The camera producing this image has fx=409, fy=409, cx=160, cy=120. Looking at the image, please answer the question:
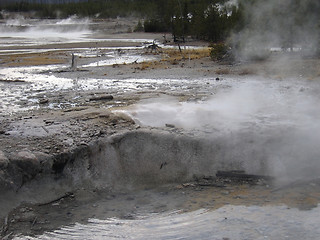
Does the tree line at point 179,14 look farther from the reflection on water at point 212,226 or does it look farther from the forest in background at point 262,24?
the reflection on water at point 212,226

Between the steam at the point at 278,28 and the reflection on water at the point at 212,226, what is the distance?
637 cm

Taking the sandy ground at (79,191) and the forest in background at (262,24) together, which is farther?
the forest in background at (262,24)

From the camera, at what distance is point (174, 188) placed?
4.12 meters

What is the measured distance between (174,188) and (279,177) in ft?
3.57

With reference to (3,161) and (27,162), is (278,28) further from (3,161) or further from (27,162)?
(3,161)

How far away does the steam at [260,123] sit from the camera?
4.29 metres

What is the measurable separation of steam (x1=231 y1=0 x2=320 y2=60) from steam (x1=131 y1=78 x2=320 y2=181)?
3456mm

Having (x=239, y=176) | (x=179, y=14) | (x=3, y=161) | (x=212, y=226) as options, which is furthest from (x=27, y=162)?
(x=179, y=14)

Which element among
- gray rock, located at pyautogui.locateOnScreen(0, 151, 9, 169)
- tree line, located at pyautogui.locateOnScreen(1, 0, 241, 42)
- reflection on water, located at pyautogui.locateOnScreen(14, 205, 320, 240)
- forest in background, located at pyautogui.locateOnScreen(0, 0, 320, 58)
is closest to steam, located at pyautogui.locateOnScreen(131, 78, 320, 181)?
reflection on water, located at pyautogui.locateOnScreen(14, 205, 320, 240)

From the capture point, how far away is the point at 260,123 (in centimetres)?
487

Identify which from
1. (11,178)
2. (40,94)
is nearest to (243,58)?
(40,94)

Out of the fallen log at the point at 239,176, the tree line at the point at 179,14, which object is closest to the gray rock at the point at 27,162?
the fallen log at the point at 239,176

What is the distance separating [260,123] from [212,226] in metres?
1.86

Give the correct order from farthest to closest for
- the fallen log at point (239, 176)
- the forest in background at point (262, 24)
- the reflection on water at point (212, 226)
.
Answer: the forest in background at point (262, 24), the fallen log at point (239, 176), the reflection on water at point (212, 226)
